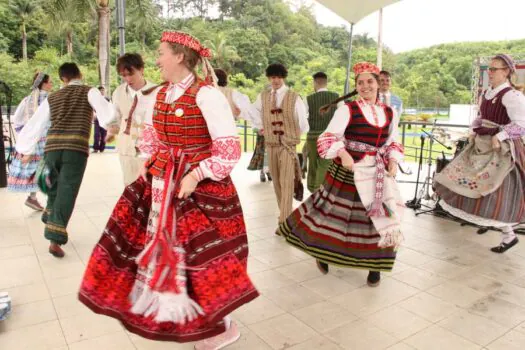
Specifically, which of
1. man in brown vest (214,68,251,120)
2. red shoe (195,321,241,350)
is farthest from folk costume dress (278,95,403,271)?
man in brown vest (214,68,251,120)

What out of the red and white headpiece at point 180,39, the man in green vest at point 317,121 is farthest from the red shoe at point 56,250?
the man in green vest at point 317,121

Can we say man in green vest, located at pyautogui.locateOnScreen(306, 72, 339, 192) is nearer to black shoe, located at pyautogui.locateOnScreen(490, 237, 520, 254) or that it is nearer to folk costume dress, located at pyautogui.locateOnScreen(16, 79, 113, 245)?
black shoe, located at pyautogui.locateOnScreen(490, 237, 520, 254)

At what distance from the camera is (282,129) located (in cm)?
405

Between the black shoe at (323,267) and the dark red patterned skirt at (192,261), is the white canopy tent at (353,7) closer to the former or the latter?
the black shoe at (323,267)

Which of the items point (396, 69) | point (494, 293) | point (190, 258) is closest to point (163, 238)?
point (190, 258)

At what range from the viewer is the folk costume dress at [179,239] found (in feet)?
5.81

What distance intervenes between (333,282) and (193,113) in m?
1.69

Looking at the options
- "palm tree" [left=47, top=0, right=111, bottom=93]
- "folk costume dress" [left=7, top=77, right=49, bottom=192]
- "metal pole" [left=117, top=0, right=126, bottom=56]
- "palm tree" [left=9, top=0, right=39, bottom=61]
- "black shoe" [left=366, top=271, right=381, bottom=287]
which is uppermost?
"palm tree" [left=9, top=0, right=39, bottom=61]

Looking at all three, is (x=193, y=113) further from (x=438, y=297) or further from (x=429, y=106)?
(x=429, y=106)

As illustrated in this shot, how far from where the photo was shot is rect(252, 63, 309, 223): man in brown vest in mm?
4039

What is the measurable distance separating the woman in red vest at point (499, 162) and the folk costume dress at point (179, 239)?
2.47 metres

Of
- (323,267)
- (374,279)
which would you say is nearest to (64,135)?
(323,267)

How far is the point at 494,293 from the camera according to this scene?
290 centimetres

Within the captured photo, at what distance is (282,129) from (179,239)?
2.38 metres
